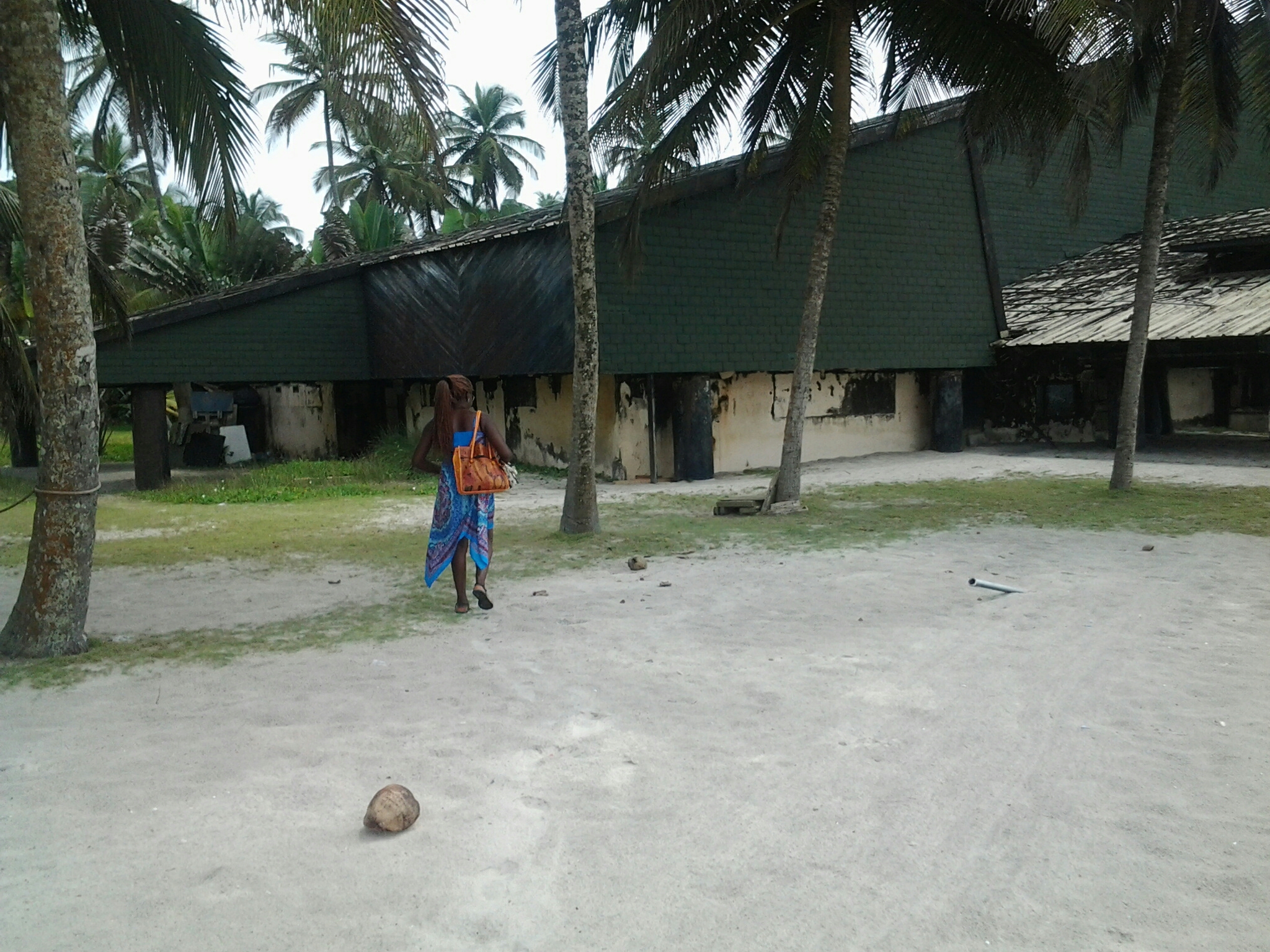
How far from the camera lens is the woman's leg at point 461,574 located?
24.3 ft

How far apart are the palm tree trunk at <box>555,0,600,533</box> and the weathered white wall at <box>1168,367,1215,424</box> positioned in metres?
19.4

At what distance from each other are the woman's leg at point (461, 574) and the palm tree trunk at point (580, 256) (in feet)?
11.0

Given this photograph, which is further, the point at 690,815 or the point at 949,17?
the point at 949,17

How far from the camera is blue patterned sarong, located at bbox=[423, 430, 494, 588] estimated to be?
7281 millimetres

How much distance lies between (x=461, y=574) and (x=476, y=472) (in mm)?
776

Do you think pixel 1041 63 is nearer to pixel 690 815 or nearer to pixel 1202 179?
pixel 690 815

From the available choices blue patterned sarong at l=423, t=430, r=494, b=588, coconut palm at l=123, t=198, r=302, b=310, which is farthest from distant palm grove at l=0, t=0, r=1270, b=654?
coconut palm at l=123, t=198, r=302, b=310

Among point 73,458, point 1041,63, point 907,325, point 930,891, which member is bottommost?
point 930,891

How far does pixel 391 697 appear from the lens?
217 inches

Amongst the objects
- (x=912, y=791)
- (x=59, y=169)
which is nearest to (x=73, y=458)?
(x=59, y=169)

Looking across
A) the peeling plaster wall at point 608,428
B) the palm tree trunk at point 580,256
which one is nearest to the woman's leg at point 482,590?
the palm tree trunk at point 580,256

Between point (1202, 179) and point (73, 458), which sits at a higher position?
point (1202, 179)

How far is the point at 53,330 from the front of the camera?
621 cm

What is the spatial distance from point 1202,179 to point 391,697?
23.0 meters
